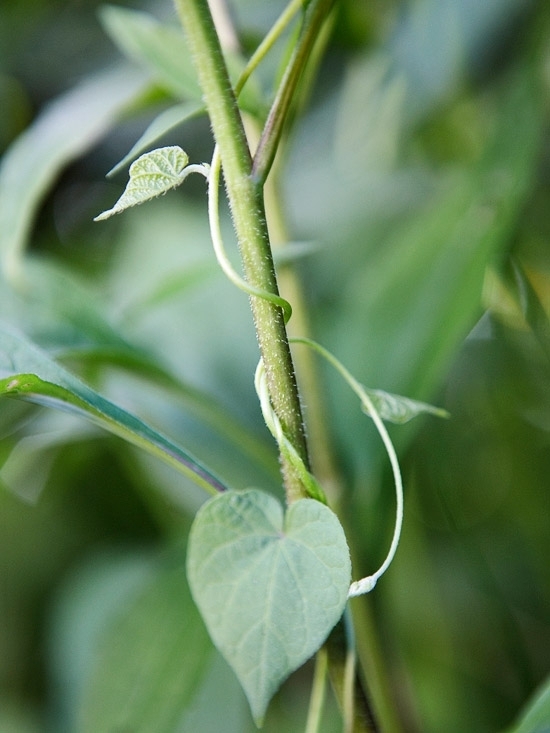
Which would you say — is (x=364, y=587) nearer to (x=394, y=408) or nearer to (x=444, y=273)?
(x=394, y=408)

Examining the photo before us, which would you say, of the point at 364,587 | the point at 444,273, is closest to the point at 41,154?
the point at 444,273

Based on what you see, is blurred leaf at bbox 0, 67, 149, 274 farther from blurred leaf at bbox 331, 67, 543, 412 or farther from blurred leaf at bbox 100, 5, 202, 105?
blurred leaf at bbox 331, 67, 543, 412

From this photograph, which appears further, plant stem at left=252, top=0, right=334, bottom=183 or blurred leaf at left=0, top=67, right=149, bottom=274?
blurred leaf at left=0, top=67, right=149, bottom=274

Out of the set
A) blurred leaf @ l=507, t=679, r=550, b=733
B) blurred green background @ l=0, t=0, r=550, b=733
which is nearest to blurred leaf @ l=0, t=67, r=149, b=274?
blurred green background @ l=0, t=0, r=550, b=733

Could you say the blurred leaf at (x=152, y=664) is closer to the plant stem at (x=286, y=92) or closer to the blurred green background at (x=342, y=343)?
the blurred green background at (x=342, y=343)

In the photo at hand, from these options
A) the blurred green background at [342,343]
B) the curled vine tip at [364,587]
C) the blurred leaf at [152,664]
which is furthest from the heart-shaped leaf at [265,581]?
the blurred leaf at [152,664]

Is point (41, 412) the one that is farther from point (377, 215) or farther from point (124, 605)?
point (377, 215)
